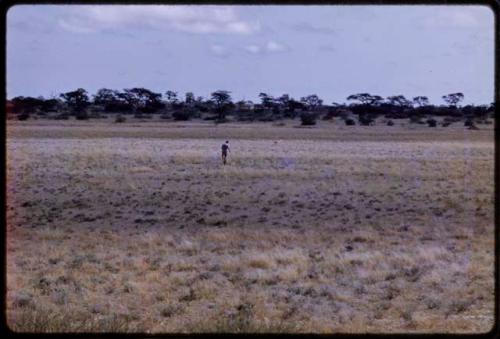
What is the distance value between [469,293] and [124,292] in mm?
4503

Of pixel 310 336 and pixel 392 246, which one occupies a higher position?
pixel 310 336

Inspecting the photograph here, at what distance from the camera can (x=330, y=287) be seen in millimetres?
10617

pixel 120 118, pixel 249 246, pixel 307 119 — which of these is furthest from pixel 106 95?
pixel 249 246

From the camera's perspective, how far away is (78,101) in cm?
7450

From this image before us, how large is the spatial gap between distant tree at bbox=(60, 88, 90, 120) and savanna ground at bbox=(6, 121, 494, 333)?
35.9 meters

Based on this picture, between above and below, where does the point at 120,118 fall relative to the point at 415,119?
below

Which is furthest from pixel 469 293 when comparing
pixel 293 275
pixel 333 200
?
pixel 333 200

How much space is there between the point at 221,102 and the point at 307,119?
28.0 feet

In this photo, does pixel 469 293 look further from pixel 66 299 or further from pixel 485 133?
pixel 485 133

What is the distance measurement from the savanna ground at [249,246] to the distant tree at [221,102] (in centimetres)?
3826

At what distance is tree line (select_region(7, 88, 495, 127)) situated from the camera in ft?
241

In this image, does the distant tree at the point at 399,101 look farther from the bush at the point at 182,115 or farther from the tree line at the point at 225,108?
the bush at the point at 182,115

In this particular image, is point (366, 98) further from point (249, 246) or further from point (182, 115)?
point (249, 246)

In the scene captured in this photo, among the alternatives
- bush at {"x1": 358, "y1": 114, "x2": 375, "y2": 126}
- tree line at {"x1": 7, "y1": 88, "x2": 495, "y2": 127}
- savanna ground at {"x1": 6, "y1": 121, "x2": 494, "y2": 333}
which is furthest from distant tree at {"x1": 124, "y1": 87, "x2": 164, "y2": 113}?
savanna ground at {"x1": 6, "y1": 121, "x2": 494, "y2": 333}
